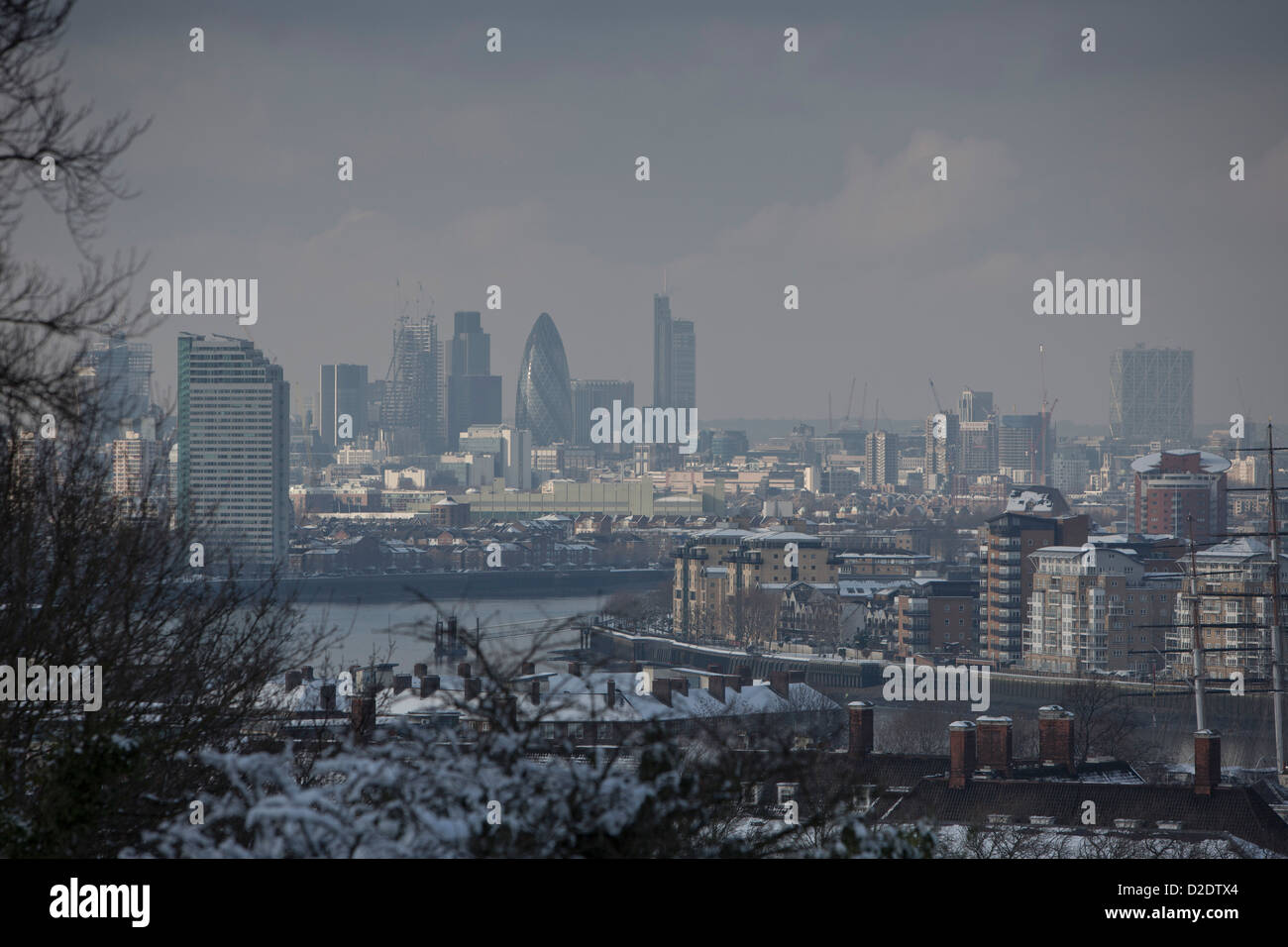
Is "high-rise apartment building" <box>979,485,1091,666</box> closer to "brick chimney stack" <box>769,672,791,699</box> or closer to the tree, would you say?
"brick chimney stack" <box>769,672,791,699</box>

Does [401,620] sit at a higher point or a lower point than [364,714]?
lower

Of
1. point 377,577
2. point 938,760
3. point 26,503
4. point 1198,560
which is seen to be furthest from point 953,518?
point 26,503

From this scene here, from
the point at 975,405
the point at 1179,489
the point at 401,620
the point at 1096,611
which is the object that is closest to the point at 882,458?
the point at 975,405

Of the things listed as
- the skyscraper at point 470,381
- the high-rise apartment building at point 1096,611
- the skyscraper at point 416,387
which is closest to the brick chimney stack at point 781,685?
the high-rise apartment building at point 1096,611

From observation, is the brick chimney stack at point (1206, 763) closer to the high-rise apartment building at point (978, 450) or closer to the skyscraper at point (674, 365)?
the high-rise apartment building at point (978, 450)

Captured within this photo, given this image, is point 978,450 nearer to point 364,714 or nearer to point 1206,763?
point 1206,763

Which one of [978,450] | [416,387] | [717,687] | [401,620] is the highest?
[416,387]

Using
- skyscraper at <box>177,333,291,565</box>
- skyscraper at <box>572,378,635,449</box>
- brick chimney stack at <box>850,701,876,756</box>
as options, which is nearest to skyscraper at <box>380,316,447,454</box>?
skyscraper at <box>572,378,635,449</box>
